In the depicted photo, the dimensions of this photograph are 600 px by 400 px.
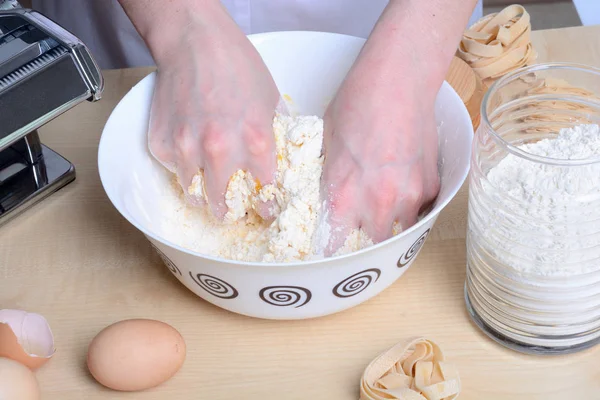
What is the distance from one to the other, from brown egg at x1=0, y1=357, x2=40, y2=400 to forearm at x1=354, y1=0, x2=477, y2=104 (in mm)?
471

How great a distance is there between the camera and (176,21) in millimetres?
855

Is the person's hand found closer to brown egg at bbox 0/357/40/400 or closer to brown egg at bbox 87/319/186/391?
brown egg at bbox 87/319/186/391

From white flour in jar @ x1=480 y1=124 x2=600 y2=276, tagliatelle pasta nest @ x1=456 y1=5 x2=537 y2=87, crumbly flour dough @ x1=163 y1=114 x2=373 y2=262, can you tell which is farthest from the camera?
tagliatelle pasta nest @ x1=456 y1=5 x2=537 y2=87

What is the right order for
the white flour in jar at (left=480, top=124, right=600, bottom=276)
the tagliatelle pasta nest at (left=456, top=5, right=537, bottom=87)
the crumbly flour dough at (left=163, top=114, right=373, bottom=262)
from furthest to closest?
the tagliatelle pasta nest at (left=456, top=5, right=537, bottom=87) < the crumbly flour dough at (left=163, top=114, right=373, bottom=262) < the white flour in jar at (left=480, top=124, right=600, bottom=276)

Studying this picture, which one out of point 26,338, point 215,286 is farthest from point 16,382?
point 215,286

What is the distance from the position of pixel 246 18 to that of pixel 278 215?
46 cm

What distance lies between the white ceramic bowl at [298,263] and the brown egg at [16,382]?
0.58ft

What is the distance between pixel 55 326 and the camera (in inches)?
32.5

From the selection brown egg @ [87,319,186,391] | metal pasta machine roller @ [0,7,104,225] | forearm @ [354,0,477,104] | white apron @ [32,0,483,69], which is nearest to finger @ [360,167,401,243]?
forearm @ [354,0,477,104]

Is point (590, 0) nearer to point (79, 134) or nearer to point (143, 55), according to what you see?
point (143, 55)

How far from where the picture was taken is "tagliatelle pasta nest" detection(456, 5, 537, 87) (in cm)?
107

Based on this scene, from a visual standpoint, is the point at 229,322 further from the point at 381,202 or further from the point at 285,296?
the point at 381,202

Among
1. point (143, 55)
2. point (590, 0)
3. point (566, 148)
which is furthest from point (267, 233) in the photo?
point (590, 0)

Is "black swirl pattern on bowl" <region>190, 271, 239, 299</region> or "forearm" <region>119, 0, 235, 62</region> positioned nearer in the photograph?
"black swirl pattern on bowl" <region>190, 271, 239, 299</region>
